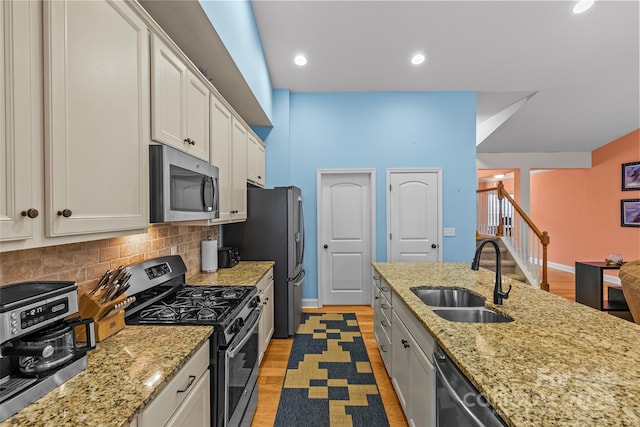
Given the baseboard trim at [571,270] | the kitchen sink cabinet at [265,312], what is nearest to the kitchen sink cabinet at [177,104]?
the kitchen sink cabinet at [265,312]

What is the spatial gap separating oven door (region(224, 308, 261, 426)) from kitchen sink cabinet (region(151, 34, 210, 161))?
3.68ft

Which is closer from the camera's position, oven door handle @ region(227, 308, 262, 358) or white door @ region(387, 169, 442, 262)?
oven door handle @ region(227, 308, 262, 358)

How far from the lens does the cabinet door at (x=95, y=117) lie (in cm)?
92

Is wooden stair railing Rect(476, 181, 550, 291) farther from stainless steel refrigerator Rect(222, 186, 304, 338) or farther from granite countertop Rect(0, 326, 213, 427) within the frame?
granite countertop Rect(0, 326, 213, 427)

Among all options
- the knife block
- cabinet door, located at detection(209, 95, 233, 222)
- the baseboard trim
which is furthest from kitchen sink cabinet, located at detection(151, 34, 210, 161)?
the baseboard trim

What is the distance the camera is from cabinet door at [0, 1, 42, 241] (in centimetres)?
79

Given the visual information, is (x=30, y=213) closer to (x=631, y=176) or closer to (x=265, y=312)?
(x=265, y=312)

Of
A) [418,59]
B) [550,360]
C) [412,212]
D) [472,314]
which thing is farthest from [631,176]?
[550,360]

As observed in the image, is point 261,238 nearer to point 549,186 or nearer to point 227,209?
point 227,209

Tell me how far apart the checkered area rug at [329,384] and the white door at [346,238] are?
41.2 inches

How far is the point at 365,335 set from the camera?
3.56 m

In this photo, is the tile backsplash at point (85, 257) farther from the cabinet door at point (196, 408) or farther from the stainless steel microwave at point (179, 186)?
the cabinet door at point (196, 408)

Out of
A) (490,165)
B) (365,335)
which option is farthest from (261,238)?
(490,165)

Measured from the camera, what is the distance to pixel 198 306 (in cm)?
178
